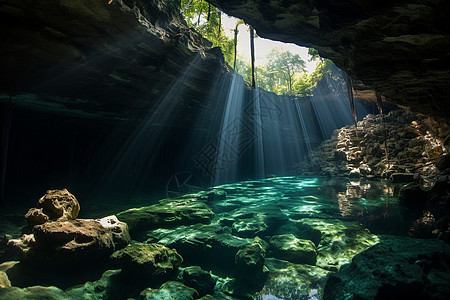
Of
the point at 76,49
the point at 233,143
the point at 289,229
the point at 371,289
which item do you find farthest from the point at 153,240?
the point at 233,143

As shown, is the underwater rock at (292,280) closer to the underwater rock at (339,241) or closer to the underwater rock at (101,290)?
the underwater rock at (339,241)

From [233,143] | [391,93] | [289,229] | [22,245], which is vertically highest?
[391,93]

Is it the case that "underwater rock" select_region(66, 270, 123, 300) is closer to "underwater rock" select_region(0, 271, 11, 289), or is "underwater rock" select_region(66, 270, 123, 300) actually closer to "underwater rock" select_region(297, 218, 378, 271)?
"underwater rock" select_region(0, 271, 11, 289)

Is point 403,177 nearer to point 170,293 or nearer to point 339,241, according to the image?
point 339,241

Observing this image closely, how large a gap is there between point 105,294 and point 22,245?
2049 millimetres

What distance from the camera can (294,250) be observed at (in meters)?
4.18

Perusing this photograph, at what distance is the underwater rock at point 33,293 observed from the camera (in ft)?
8.49

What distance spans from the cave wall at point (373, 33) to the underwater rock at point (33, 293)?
20.1ft

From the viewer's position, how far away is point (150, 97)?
34.2 feet

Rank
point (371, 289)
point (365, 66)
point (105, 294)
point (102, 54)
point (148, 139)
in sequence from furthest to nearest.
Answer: point (148, 139)
point (102, 54)
point (365, 66)
point (105, 294)
point (371, 289)

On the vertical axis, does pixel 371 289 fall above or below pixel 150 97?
below

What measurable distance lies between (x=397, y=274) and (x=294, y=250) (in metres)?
1.87

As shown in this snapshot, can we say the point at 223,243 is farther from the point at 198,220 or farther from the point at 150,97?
the point at 150,97

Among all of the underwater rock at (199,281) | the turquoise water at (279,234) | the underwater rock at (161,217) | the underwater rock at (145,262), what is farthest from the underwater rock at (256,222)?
the underwater rock at (145,262)
